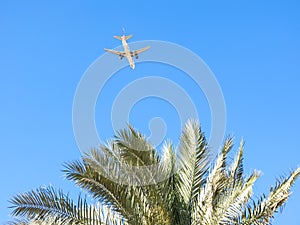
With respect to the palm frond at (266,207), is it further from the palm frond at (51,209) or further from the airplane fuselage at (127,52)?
the airplane fuselage at (127,52)

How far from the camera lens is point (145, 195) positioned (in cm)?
1046

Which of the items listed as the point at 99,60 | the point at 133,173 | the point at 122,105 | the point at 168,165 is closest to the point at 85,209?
the point at 133,173

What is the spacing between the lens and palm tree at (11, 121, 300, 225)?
10141 millimetres

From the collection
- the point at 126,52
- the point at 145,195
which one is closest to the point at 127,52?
the point at 126,52

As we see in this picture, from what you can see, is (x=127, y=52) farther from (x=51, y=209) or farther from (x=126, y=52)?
(x=51, y=209)

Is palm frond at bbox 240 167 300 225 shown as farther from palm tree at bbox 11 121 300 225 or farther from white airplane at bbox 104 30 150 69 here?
white airplane at bbox 104 30 150 69

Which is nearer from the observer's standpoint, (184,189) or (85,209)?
(85,209)

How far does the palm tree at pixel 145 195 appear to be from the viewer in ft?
33.3

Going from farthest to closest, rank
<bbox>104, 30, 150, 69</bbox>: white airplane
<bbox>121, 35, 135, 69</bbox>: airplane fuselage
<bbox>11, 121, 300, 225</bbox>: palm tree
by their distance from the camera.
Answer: <bbox>104, 30, 150, 69</bbox>: white airplane < <bbox>121, 35, 135, 69</bbox>: airplane fuselage < <bbox>11, 121, 300, 225</bbox>: palm tree

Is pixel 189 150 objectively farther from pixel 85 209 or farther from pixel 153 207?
pixel 85 209

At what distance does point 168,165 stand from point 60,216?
249 centimetres

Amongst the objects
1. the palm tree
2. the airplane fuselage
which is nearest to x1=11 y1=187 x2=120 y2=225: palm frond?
the palm tree

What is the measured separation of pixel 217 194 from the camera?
10750mm

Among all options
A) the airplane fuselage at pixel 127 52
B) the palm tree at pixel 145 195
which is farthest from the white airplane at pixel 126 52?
the palm tree at pixel 145 195
